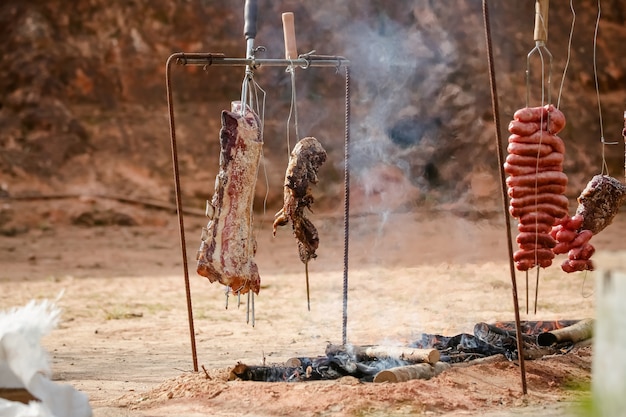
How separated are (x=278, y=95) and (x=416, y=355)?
11247mm

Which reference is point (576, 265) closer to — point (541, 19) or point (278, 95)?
point (541, 19)

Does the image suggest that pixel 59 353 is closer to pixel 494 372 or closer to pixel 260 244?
pixel 494 372

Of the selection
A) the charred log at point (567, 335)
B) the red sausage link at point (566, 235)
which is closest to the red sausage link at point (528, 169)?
the red sausage link at point (566, 235)

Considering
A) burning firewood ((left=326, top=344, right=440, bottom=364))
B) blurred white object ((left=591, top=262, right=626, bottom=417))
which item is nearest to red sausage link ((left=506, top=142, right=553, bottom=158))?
burning firewood ((left=326, top=344, right=440, bottom=364))

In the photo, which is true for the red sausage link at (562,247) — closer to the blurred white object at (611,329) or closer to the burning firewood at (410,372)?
the burning firewood at (410,372)

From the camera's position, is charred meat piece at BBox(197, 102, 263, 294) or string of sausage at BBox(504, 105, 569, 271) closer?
charred meat piece at BBox(197, 102, 263, 294)

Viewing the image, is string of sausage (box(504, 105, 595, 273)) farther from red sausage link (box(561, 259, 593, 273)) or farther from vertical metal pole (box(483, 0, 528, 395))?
vertical metal pole (box(483, 0, 528, 395))

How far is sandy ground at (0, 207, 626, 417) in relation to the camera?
500 centimetres

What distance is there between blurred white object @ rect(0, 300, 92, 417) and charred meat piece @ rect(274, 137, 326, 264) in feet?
7.36

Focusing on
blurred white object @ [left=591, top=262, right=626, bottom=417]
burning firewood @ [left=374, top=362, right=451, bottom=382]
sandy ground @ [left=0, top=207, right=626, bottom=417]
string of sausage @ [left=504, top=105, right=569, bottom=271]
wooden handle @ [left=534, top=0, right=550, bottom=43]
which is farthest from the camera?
string of sausage @ [left=504, top=105, right=569, bottom=271]

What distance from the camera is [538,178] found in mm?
5895

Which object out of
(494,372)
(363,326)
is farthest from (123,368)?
(494,372)

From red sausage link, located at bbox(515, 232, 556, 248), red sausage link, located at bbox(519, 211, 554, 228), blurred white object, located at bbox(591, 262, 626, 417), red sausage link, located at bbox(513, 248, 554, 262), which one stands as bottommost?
blurred white object, located at bbox(591, 262, 626, 417)

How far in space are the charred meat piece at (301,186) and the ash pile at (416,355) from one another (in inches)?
29.7
